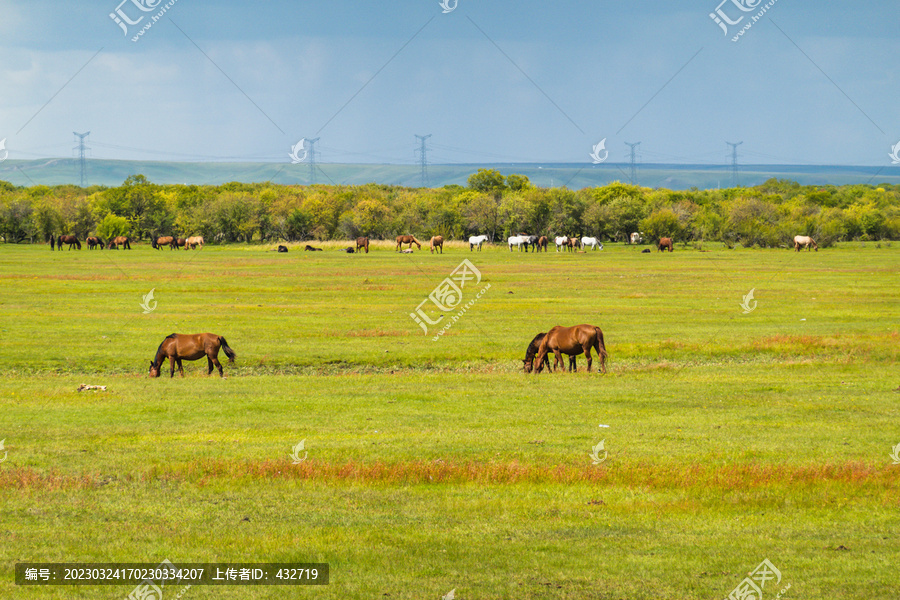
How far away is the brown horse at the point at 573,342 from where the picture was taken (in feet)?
83.9

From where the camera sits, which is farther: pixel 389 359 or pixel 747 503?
pixel 389 359

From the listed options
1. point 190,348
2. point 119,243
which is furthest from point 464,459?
point 119,243

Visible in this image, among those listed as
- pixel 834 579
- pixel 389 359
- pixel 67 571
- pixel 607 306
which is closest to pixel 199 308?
pixel 389 359

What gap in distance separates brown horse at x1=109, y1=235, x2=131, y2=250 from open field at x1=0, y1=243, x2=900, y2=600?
95093 mm

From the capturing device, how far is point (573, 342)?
25.9 meters

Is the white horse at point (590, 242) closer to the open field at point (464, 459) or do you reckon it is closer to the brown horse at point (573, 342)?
the open field at point (464, 459)

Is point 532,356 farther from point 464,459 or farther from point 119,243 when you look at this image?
point 119,243

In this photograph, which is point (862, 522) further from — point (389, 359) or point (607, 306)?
point (607, 306)

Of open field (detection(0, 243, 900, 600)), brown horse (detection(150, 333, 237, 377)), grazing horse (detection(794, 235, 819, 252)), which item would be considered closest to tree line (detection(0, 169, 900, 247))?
grazing horse (detection(794, 235, 819, 252))

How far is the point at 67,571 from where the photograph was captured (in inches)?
376

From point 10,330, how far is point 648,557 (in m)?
34.2

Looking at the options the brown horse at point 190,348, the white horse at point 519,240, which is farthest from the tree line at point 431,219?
the brown horse at point 190,348

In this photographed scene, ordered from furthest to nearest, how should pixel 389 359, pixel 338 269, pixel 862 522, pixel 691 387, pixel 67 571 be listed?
pixel 338 269
pixel 389 359
pixel 691 387
pixel 862 522
pixel 67 571

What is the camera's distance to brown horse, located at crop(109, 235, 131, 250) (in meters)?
128
